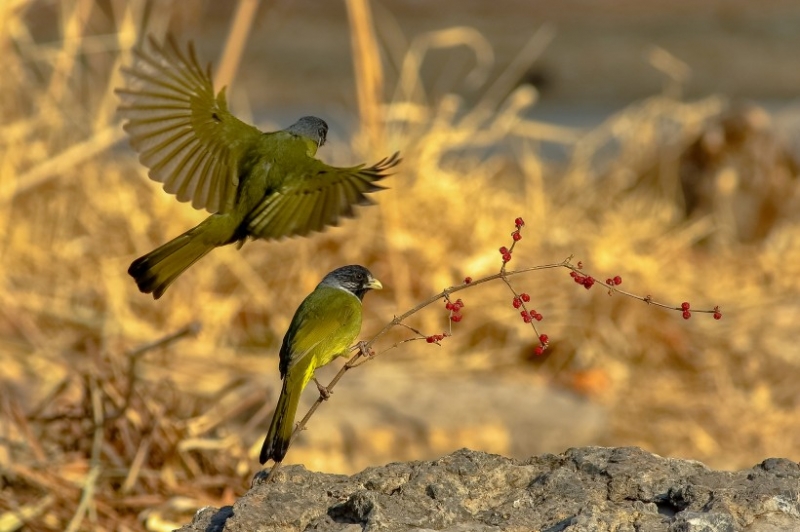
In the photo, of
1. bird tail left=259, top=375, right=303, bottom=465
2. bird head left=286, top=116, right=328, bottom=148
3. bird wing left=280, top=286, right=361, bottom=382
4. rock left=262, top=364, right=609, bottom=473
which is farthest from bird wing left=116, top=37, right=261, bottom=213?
rock left=262, top=364, right=609, bottom=473

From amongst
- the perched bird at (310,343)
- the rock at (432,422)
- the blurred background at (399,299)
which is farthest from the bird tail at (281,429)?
the rock at (432,422)

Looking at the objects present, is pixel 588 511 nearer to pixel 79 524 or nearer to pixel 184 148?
pixel 184 148

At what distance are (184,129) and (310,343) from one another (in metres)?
0.59

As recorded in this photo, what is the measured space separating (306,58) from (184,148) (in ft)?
57.5

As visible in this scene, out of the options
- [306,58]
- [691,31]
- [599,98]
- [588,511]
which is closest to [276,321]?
[588,511]

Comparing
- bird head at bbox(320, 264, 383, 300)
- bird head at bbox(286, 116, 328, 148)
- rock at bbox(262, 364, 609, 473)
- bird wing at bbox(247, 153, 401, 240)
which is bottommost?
bird wing at bbox(247, 153, 401, 240)

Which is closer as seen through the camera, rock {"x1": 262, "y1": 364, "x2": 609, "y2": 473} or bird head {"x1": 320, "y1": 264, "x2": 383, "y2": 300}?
bird head {"x1": 320, "y1": 264, "x2": 383, "y2": 300}

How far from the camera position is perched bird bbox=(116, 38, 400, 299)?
2.86 m

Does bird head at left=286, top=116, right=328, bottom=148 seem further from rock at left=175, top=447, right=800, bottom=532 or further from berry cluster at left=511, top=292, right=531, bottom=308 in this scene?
rock at left=175, top=447, right=800, bottom=532

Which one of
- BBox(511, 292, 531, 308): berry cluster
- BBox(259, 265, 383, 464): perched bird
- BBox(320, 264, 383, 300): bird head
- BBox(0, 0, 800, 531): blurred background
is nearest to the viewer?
BBox(511, 292, 531, 308): berry cluster

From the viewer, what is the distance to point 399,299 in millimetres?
8070

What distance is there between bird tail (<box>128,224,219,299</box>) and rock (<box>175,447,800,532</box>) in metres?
0.46

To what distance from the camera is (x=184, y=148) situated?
323 centimetres

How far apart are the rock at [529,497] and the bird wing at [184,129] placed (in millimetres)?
628
